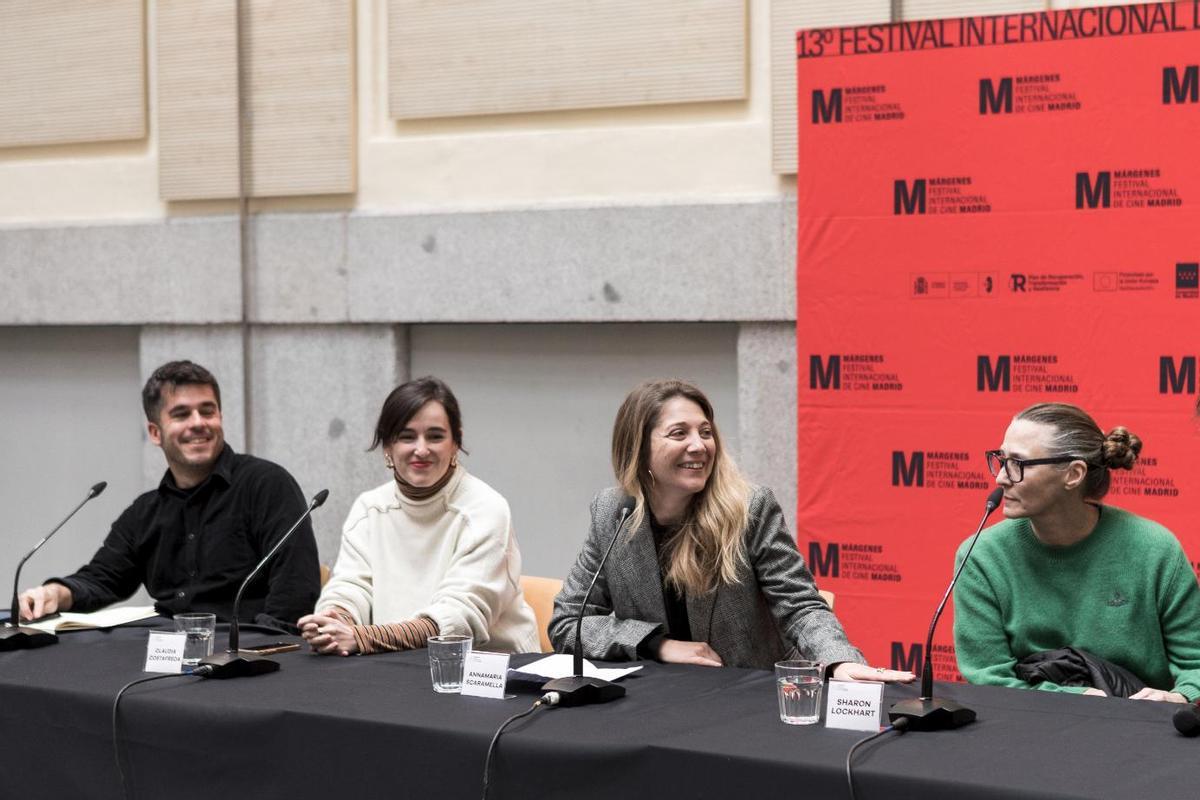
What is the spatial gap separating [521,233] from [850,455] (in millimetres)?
1853

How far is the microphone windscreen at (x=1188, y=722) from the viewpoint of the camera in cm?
224

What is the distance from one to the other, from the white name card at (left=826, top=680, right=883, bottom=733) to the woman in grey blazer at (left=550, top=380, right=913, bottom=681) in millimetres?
746

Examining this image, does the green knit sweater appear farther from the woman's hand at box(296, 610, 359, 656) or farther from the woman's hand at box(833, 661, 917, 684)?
the woman's hand at box(296, 610, 359, 656)

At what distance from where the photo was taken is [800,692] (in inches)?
93.4

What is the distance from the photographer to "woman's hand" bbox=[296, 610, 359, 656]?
3045mm

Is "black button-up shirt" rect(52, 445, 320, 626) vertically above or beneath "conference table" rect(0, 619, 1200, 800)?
above

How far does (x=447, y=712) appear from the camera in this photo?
2.51 metres

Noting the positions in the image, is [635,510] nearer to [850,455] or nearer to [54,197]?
[850,455]

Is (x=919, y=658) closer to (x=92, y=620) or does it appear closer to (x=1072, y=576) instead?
(x=1072, y=576)

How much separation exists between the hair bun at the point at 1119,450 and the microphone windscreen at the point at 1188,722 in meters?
0.87

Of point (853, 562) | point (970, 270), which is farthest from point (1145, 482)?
point (853, 562)

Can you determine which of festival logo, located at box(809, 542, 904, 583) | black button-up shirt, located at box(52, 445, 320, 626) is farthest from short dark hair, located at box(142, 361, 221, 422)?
festival logo, located at box(809, 542, 904, 583)

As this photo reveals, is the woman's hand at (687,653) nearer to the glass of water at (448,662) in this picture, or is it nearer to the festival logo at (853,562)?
the glass of water at (448,662)

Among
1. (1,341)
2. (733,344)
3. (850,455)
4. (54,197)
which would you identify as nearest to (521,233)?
(733,344)
